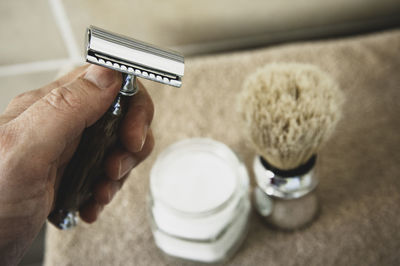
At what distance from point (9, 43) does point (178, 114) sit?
27 cm

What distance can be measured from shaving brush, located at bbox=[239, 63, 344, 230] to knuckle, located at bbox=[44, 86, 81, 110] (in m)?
0.14

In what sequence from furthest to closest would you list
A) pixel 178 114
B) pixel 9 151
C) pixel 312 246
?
pixel 178 114
pixel 312 246
pixel 9 151

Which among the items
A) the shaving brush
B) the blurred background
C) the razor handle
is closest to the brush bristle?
the shaving brush

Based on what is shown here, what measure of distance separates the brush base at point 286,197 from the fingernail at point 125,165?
122 mm

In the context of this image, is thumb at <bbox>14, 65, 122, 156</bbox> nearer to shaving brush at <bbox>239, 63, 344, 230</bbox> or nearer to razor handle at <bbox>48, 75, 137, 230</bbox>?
razor handle at <bbox>48, 75, 137, 230</bbox>

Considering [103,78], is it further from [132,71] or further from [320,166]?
[320,166]

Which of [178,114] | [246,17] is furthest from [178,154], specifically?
[246,17]

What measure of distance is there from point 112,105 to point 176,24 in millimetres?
268

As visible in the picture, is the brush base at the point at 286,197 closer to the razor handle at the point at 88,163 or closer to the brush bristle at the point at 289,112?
the brush bristle at the point at 289,112

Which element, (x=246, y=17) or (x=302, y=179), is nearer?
(x=302, y=179)

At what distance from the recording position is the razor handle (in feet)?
1.02

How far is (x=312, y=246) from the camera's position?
0.39 metres

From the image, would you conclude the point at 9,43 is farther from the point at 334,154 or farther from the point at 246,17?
the point at 334,154

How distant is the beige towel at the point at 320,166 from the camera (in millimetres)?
390
